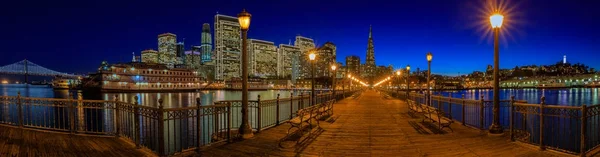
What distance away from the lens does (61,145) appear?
844cm

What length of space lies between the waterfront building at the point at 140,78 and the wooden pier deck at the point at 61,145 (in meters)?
121

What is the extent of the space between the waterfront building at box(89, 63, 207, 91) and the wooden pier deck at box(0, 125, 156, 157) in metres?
121

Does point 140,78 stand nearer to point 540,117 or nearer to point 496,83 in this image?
point 496,83

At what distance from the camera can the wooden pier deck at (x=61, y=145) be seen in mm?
7648

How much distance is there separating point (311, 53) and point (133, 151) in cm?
1469

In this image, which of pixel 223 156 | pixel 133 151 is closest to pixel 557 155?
pixel 223 156

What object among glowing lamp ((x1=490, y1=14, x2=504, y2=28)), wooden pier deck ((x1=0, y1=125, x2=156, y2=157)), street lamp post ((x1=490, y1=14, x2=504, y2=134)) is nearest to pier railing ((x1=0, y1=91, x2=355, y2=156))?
wooden pier deck ((x1=0, y1=125, x2=156, y2=157))

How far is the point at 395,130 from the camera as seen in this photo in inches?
432

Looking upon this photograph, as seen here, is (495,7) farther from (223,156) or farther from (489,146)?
(223,156)

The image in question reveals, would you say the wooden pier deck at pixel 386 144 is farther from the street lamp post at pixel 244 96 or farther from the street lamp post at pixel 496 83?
the street lamp post at pixel 496 83

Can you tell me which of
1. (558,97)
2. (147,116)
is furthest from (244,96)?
(558,97)

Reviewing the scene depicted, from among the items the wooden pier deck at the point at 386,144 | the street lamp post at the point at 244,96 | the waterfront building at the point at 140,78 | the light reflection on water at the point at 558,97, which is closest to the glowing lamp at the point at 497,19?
the wooden pier deck at the point at 386,144

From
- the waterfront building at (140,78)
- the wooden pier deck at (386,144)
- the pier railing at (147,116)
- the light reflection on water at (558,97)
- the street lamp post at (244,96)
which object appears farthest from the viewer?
the waterfront building at (140,78)

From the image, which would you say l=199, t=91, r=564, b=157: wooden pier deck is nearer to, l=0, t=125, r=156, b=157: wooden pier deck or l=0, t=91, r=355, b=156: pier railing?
l=0, t=91, r=355, b=156: pier railing
